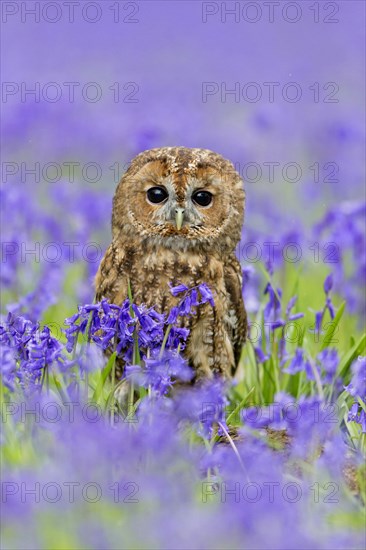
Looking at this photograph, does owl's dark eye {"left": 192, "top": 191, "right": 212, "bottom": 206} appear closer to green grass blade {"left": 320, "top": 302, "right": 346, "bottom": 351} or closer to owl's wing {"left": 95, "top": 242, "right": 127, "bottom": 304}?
owl's wing {"left": 95, "top": 242, "right": 127, "bottom": 304}

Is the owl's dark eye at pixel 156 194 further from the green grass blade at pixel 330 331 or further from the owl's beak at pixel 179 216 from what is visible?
the green grass blade at pixel 330 331

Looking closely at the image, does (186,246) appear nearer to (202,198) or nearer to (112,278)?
(202,198)

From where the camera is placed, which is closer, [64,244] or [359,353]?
[359,353]

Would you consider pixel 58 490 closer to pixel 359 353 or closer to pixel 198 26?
pixel 359 353

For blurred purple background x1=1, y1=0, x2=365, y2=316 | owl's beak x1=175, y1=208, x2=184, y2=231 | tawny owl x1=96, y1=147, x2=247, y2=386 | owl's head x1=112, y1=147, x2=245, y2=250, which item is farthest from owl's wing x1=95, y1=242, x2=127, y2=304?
blurred purple background x1=1, y1=0, x2=365, y2=316

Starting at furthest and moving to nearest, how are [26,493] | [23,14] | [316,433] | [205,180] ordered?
[23,14]
[205,180]
[316,433]
[26,493]

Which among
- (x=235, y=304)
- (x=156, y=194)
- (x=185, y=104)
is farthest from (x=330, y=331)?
(x=185, y=104)

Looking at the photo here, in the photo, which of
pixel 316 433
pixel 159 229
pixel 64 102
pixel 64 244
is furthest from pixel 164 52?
pixel 316 433
